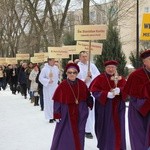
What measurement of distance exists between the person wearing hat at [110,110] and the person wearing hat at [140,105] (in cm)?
62

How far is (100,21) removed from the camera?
5591 cm

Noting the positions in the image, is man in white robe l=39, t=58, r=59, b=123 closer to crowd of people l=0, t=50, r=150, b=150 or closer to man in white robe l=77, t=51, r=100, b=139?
man in white robe l=77, t=51, r=100, b=139

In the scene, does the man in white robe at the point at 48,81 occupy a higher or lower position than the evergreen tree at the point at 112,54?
lower

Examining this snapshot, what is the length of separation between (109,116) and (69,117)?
73 centimetres

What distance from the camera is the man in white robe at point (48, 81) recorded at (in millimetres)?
12984

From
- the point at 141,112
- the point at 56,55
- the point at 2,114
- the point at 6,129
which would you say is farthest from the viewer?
the point at 56,55

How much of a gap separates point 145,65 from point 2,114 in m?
9.36

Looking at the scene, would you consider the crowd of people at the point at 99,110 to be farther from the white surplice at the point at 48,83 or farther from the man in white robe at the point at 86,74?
the white surplice at the point at 48,83

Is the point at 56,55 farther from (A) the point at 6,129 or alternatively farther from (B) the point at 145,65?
(B) the point at 145,65

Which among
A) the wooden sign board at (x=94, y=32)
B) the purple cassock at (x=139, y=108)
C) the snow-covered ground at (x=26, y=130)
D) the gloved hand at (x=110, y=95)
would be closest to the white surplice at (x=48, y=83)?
the snow-covered ground at (x=26, y=130)

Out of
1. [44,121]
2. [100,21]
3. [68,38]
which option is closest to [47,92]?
→ [44,121]

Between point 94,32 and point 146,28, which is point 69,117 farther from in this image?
point 146,28

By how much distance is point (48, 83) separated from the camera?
13078mm

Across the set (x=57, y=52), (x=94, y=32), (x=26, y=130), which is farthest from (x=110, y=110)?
(x=57, y=52)
